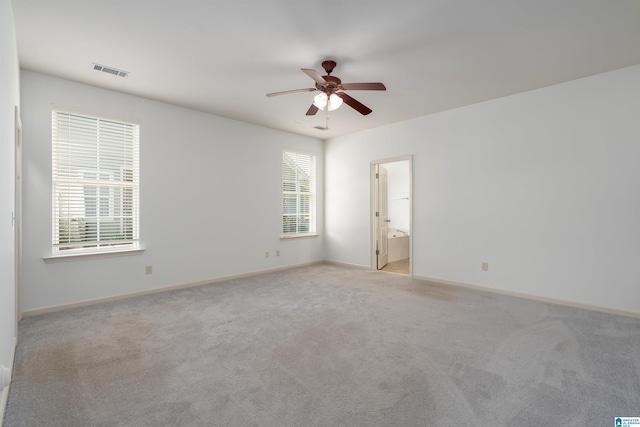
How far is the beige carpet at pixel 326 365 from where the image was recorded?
1.76 metres

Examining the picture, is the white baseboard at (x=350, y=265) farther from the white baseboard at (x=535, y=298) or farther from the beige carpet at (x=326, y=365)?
the beige carpet at (x=326, y=365)

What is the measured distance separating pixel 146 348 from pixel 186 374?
0.66m

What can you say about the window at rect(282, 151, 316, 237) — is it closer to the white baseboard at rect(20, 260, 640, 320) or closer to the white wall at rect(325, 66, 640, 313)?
the white baseboard at rect(20, 260, 640, 320)

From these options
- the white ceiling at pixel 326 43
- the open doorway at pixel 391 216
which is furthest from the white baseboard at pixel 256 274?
the white ceiling at pixel 326 43

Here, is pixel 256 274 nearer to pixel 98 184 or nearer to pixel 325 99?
pixel 98 184

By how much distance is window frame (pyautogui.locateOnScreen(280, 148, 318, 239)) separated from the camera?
234 inches

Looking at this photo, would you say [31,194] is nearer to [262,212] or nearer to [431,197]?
[262,212]

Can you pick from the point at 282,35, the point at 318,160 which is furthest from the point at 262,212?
the point at 282,35

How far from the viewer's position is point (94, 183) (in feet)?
12.4

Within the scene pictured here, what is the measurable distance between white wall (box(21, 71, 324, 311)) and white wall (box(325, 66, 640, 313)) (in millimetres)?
2378

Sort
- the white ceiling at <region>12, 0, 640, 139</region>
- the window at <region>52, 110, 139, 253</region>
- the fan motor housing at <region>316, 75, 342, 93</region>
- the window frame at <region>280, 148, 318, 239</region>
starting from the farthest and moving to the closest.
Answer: the window frame at <region>280, 148, 318, 239</region> → the window at <region>52, 110, 139, 253</region> → the fan motor housing at <region>316, 75, 342, 93</region> → the white ceiling at <region>12, 0, 640, 139</region>

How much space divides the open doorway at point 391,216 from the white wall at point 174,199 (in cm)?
148

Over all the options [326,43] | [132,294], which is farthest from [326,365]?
[132,294]

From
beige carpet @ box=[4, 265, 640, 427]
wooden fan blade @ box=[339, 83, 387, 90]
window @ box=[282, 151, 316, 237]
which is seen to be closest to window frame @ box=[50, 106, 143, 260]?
beige carpet @ box=[4, 265, 640, 427]
